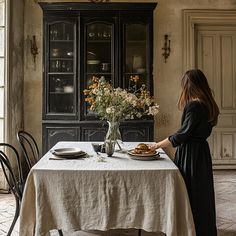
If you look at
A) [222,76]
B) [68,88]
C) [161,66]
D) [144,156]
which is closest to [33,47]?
[68,88]

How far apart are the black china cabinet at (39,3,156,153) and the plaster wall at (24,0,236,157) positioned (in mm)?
565

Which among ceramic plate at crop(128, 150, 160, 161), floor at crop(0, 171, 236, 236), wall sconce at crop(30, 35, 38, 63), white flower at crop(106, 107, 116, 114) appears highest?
wall sconce at crop(30, 35, 38, 63)

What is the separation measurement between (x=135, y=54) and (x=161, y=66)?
0.69 meters

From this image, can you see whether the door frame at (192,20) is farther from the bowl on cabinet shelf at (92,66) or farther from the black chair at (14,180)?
the black chair at (14,180)

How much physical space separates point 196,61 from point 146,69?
1145 millimetres

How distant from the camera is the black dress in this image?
2.52m

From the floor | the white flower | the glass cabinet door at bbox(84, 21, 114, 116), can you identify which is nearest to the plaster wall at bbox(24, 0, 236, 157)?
the glass cabinet door at bbox(84, 21, 114, 116)

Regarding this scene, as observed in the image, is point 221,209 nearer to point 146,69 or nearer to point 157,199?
point 157,199

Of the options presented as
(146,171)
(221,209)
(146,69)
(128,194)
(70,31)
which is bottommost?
(221,209)

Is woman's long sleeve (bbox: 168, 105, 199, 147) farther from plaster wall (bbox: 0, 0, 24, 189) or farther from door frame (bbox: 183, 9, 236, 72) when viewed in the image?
door frame (bbox: 183, 9, 236, 72)

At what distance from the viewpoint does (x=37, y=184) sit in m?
2.30

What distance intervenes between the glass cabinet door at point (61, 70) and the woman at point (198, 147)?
260 cm

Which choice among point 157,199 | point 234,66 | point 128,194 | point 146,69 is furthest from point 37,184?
point 234,66

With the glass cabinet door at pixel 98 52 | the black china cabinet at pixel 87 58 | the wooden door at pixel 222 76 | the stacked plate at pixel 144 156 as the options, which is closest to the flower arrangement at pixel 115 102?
the stacked plate at pixel 144 156
